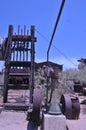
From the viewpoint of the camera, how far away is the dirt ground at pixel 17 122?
25.0 ft

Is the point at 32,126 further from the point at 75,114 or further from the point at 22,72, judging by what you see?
the point at 22,72

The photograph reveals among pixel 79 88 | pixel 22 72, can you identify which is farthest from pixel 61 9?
pixel 79 88

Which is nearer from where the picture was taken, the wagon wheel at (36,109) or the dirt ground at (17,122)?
the dirt ground at (17,122)

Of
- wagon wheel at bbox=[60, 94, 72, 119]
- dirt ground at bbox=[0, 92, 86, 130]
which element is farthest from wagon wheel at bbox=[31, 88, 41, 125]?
wagon wheel at bbox=[60, 94, 72, 119]

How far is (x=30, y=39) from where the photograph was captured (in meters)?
12.1

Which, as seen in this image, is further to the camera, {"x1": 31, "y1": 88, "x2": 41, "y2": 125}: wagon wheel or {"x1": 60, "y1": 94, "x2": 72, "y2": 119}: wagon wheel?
{"x1": 60, "y1": 94, "x2": 72, "y2": 119}: wagon wheel

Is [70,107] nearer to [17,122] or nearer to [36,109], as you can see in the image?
[36,109]

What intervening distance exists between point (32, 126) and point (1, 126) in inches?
27.8

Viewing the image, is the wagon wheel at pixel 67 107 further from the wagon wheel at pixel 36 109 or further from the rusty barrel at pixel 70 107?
the wagon wheel at pixel 36 109

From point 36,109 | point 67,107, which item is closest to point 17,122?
point 36,109

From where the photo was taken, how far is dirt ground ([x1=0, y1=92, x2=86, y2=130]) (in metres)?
7.62

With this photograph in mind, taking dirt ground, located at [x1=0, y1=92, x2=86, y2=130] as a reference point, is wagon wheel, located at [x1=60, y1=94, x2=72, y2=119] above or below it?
above

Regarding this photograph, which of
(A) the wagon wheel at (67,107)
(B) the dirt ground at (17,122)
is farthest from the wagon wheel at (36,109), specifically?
(A) the wagon wheel at (67,107)

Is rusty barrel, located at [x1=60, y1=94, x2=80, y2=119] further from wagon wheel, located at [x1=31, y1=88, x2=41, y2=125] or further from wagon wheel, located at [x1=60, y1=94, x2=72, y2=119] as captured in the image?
wagon wheel, located at [x1=31, y1=88, x2=41, y2=125]
